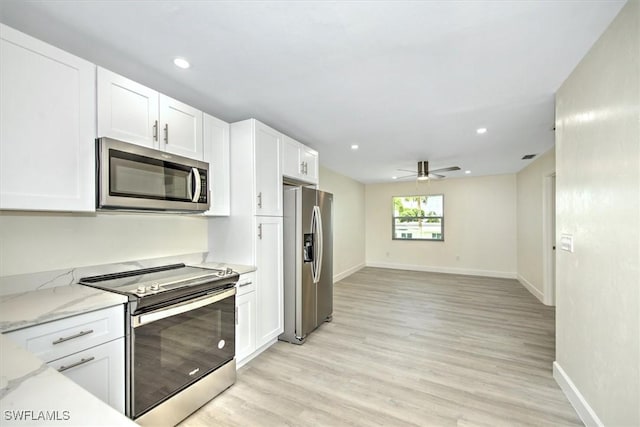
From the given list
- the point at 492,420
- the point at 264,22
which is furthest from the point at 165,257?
the point at 492,420

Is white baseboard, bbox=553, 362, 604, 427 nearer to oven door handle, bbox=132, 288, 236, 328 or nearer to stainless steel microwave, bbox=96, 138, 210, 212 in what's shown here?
oven door handle, bbox=132, 288, 236, 328

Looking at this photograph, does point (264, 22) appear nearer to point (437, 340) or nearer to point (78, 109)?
point (78, 109)

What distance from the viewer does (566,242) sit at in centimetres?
221

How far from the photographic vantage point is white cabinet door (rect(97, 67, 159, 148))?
1.79 metres

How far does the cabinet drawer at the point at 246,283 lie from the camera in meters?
2.50

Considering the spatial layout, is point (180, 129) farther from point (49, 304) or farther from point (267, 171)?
point (49, 304)

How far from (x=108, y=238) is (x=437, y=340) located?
341cm

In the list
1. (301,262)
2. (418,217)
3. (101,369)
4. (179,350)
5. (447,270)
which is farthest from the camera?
(418,217)

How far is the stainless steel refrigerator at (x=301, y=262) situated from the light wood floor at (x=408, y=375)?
0.78ft

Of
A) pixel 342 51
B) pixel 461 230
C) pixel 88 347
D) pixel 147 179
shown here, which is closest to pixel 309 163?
pixel 342 51

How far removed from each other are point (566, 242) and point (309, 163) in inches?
107

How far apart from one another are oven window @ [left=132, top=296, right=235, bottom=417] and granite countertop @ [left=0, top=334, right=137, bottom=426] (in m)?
0.91

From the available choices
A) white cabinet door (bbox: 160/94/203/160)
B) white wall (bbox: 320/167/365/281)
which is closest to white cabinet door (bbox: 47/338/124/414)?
white cabinet door (bbox: 160/94/203/160)

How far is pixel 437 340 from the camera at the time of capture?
10.6 ft
